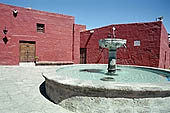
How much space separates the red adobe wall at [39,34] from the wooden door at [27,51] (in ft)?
1.04

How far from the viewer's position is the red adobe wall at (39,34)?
27.8ft

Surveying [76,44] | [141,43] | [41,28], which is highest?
[41,28]

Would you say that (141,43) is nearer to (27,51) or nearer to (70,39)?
(70,39)

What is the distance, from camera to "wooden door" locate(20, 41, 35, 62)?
912 centimetres

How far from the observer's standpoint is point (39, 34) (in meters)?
9.55

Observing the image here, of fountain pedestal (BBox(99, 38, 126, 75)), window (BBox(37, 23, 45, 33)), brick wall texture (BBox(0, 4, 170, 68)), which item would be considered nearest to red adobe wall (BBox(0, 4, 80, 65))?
brick wall texture (BBox(0, 4, 170, 68))

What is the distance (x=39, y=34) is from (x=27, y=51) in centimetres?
175

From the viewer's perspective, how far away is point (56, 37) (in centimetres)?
1033

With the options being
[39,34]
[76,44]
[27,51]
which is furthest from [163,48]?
[27,51]

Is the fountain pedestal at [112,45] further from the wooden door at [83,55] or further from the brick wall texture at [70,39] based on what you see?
the wooden door at [83,55]

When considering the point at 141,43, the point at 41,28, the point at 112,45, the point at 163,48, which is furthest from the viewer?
the point at 41,28

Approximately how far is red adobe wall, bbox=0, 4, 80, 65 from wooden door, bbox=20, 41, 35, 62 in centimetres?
32

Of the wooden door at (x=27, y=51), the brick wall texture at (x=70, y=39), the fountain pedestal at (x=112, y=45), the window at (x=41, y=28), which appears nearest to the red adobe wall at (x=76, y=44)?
the brick wall texture at (x=70, y=39)

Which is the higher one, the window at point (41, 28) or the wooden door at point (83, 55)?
the window at point (41, 28)
